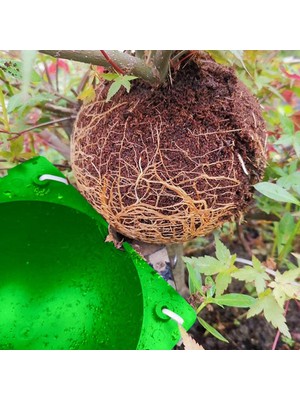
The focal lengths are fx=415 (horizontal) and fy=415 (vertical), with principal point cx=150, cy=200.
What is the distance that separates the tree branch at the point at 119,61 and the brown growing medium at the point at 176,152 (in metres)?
0.04

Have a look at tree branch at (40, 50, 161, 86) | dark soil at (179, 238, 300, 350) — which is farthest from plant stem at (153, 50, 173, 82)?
dark soil at (179, 238, 300, 350)

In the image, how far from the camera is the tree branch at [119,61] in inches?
23.7

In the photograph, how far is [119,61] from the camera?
63cm

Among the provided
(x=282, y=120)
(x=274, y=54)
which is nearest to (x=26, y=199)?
(x=282, y=120)

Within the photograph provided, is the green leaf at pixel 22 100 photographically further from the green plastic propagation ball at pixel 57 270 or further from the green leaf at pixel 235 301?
the green leaf at pixel 235 301

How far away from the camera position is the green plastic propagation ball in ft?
2.83

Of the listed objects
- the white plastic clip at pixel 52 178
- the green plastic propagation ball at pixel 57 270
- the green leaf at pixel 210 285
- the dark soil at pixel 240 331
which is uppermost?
the white plastic clip at pixel 52 178

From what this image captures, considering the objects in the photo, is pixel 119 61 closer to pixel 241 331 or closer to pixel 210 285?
pixel 210 285

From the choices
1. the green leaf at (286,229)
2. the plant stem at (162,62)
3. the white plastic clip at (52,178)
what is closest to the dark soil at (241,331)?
the green leaf at (286,229)

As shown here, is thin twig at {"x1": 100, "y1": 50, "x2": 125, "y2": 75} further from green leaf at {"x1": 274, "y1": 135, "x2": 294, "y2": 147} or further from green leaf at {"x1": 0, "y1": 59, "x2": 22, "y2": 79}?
green leaf at {"x1": 274, "y1": 135, "x2": 294, "y2": 147}

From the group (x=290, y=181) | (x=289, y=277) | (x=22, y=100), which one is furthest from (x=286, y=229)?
(x=22, y=100)

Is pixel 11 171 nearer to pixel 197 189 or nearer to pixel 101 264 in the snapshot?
pixel 101 264

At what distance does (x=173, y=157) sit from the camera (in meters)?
0.67

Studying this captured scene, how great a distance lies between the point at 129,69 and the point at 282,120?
0.31 metres
